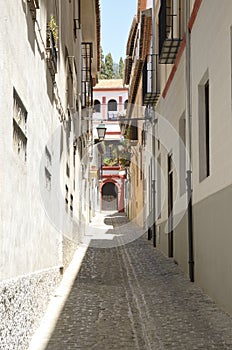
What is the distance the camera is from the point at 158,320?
275 inches

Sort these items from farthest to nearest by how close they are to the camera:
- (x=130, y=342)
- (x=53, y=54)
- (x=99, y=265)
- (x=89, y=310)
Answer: (x=99, y=265), (x=53, y=54), (x=89, y=310), (x=130, y=342)

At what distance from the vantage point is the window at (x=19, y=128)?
5.17m

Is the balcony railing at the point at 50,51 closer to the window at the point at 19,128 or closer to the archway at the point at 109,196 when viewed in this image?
the window at the point at 19,128

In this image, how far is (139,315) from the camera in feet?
23.9

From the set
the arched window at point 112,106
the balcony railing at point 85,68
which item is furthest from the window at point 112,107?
the balcony railing at point 85,68

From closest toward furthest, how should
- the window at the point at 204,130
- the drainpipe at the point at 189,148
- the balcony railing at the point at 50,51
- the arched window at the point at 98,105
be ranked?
the balcony railing at the point at 50,51
the window at the point at 204,130
the drainpipe at the point at 189,148
the arched window at the point at 98,105

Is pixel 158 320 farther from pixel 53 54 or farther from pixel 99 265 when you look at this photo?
pixel 99 265

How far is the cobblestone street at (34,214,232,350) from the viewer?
595 cm

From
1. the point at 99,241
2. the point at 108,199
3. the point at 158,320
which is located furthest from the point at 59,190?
the point at 108,199

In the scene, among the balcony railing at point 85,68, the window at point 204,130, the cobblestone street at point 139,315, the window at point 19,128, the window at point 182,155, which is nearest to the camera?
the window at point 19,128

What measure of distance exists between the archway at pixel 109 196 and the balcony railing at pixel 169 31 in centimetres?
3547

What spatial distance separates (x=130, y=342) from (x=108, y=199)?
42.9 m

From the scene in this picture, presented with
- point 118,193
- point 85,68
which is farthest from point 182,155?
point 118,193

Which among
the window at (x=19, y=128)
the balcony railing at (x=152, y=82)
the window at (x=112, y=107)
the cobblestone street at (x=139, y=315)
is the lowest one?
the cobblestone street at (x=139, y=315)
